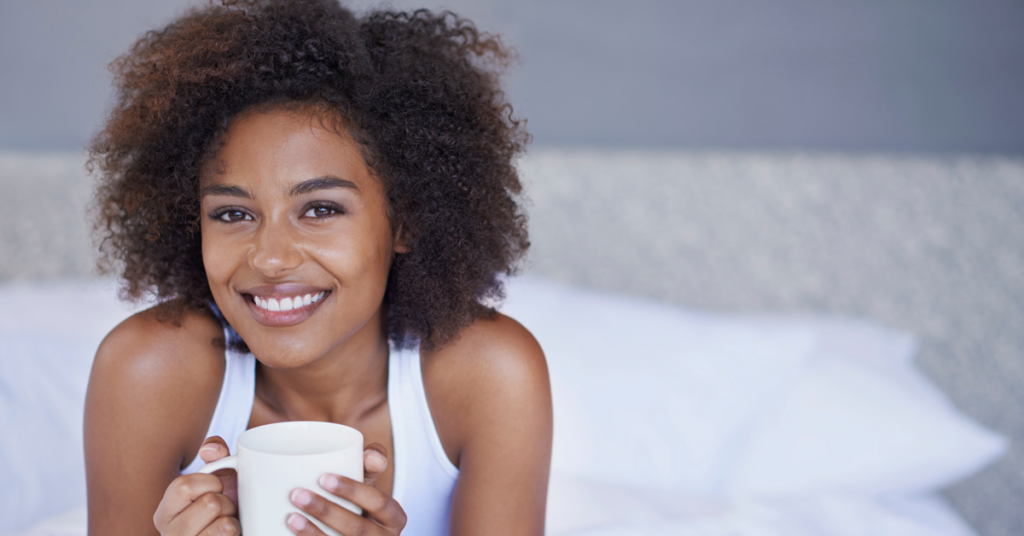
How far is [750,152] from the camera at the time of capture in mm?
1957

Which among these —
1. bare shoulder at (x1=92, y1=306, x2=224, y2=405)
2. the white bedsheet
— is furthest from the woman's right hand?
the white bedsheet

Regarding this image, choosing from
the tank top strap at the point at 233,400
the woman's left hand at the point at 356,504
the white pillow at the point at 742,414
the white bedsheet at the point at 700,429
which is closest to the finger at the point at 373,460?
the woman's left hand at the point at 356,504

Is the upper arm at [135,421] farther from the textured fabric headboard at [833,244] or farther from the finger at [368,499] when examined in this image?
the textured fabric headboard at [833,244]

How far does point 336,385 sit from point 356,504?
0.40 meters

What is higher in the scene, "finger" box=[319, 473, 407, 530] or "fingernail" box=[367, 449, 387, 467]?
"fingernail" box=[367, 449, 387, 467]

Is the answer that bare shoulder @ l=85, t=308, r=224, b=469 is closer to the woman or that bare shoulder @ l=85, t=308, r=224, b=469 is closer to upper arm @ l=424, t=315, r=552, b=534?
the woman

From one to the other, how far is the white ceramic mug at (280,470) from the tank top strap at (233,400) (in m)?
0.37

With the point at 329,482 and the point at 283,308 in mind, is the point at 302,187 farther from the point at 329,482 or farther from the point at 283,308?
the point at 329,482

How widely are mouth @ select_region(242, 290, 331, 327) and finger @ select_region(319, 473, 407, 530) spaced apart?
0.25 m

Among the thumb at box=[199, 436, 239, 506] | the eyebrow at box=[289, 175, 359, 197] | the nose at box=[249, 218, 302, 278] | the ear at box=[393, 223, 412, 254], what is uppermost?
the ear at box=[393, 223, 412, 254]

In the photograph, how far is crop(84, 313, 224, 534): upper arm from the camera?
0.98 meters

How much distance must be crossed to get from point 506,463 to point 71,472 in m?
0.86

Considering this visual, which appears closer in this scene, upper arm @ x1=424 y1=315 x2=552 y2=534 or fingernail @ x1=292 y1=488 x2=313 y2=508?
fingernail @ x1=292 y1=488 x2=313 y2=508

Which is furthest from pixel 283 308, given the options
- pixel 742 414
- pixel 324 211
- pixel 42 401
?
pixel 742 414
